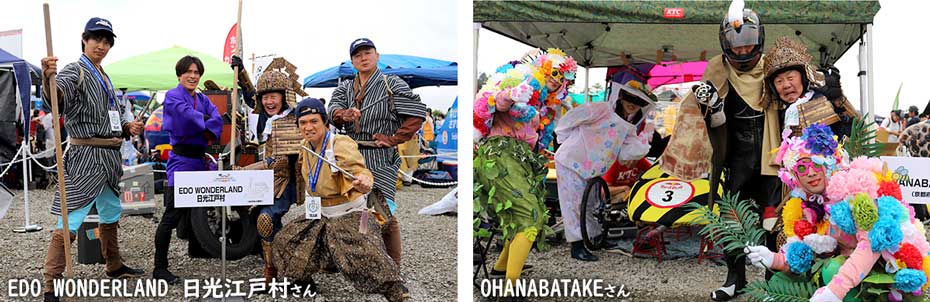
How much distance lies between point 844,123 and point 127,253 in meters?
5.43

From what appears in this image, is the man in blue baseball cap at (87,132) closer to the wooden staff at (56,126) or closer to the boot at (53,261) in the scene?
the boot at (53,261)

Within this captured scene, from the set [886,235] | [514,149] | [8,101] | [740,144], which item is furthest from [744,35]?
[8,101]

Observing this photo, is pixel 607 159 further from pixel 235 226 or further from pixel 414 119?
pixel 235 226

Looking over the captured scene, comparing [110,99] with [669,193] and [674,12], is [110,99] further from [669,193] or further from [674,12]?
[669,193]

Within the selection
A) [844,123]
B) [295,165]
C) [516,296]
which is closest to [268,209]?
[295,165]

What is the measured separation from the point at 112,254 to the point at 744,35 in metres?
4.24

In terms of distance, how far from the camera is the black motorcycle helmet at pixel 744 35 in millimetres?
4023

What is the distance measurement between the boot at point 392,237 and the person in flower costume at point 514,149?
59 cm

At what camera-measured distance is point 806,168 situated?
3.08 meters

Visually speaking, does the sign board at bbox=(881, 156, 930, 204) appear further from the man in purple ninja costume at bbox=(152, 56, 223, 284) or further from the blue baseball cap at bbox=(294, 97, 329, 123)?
the man in purple ninja costume at bbox=(152, 56, 223, 284)

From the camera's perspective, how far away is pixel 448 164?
12.5m

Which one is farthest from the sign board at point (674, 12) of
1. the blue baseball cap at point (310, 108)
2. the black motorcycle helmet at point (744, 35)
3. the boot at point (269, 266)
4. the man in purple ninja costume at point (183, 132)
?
the man in purple ninja costume at point (183, 132)

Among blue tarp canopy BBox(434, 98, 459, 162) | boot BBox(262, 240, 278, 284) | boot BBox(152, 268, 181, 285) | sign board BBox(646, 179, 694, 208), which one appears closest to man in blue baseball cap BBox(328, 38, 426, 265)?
boot BBox(262, 240, 278, 284)

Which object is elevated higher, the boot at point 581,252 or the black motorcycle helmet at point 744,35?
the black motorcycle helmet at point 744,35
